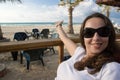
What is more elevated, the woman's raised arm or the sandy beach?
the woman's raised arm

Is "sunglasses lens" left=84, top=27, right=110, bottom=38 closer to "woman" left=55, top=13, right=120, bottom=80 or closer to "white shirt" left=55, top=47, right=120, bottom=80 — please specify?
"woman" left=55, top=13, right=120, bottom=80

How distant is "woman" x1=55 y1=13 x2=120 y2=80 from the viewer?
5.24ft

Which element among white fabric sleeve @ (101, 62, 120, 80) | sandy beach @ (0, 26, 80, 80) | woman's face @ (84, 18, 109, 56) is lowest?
sandy beach @ (0, 26, 80, 80)

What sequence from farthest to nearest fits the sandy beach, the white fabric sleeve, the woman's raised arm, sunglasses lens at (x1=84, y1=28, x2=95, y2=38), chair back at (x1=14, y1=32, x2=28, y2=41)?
chair back at (x1=14, y1=32, x2=28, y2=41), the sandy beach, the woman's raised arm, sunglasses lens at (x1=84, y1=28, x2=95, y2=38), the white fabric sleeve

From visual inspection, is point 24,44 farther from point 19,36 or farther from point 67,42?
point 19,36

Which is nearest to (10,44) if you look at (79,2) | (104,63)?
(104,63)

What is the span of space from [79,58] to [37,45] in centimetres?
69

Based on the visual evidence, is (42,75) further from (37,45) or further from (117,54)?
(117,54)

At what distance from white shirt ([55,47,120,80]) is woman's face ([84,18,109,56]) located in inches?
6.1

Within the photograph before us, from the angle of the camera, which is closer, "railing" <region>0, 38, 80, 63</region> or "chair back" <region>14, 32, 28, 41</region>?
"railing" <region>0, 38, 80, 63</region>

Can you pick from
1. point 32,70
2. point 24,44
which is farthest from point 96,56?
point 32,70

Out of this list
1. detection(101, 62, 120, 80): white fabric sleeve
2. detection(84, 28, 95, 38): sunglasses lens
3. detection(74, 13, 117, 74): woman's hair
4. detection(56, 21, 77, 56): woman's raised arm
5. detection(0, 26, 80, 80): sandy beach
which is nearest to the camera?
detection(101, 62, 120, 80): white fabric sleeve

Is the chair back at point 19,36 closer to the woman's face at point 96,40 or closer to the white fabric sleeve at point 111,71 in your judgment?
the woman's face at point 96,40

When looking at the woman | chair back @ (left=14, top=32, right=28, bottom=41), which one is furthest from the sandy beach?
the woman
